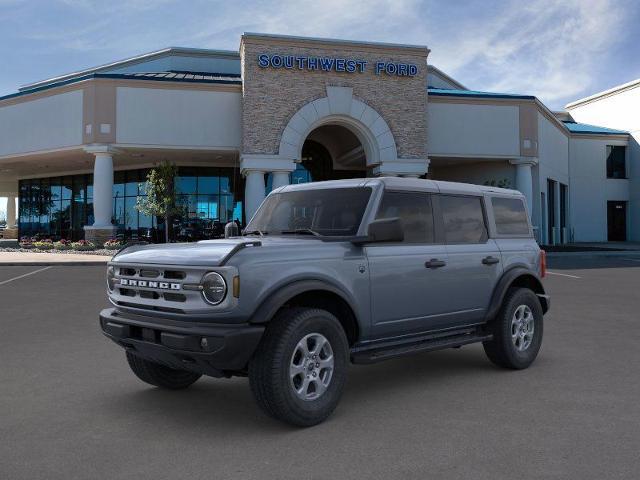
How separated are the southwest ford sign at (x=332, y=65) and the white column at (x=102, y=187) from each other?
8950mm

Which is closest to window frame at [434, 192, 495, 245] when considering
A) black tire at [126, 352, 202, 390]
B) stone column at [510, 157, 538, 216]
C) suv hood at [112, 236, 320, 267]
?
suv hood at [112, 236, 320, 267]

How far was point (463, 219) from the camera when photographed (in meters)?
5.99

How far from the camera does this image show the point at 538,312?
6.46 meters

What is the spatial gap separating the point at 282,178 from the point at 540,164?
15.9 m

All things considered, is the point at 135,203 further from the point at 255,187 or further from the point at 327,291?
the point at 327,291

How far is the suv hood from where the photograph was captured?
4270 millimetres

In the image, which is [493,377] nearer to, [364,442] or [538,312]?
[538,312]

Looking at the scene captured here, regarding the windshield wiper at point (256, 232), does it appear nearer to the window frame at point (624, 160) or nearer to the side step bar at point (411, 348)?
the side step bar at point (411, 348)

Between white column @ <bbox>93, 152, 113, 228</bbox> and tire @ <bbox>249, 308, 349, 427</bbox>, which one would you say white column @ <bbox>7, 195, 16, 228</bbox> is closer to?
white column @ <bbox>93, 152, 113, 228</bbox>

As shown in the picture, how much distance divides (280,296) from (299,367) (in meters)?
0.56

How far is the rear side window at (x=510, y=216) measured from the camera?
21.1ft

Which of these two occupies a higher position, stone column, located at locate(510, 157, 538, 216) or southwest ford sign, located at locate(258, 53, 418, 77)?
southwest ford sign, located at locate(258, 53, 418, 77)

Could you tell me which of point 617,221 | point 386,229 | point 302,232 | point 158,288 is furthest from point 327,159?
point 158,288

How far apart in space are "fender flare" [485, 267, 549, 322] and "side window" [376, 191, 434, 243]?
3.34 feet
